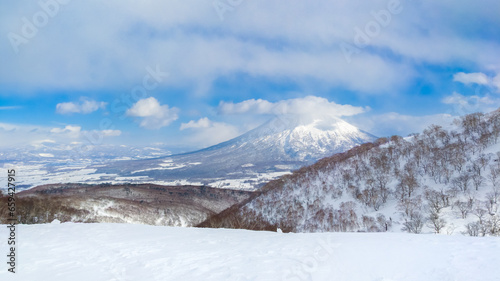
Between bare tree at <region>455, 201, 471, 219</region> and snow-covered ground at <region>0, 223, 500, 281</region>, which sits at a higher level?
snow-covered ground at <region>0, 223, 500, 281</region>

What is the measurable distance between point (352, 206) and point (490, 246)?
60.5 metres

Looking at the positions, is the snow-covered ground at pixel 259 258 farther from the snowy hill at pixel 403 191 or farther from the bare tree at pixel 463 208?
the bare tree at pixel 463 208

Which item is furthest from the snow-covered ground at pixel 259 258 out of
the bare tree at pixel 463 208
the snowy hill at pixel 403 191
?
the bare tree at pixel 463 208

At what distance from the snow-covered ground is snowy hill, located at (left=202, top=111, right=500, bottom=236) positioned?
3675cm

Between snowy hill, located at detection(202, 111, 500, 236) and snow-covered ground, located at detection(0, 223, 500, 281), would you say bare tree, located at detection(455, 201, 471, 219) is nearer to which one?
snowy hill, located at detection(202, 111, 500, 236)

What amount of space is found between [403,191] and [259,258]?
210ft

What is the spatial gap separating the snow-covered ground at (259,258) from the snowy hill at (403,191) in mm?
36753

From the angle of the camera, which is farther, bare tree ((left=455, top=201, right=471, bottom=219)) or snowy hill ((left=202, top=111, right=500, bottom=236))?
snowy hill ((left=202, top=111, right=500, bottom=236))

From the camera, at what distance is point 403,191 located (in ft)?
201

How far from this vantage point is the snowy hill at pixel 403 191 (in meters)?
47.7

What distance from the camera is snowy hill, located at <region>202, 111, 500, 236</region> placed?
47.7 m

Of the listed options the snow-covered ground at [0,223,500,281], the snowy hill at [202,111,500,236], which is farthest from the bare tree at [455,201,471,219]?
the snow-covered ground at [0,223,500,281]

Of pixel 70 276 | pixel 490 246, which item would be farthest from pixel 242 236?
pixel 490 246

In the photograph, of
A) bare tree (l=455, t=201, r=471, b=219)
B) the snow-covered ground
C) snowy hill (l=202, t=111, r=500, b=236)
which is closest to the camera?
the snow-covered ground
